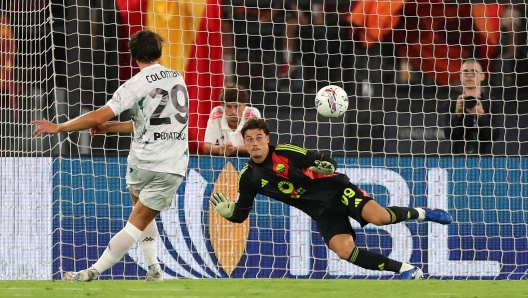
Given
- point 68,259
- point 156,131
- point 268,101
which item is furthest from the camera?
point 268,101

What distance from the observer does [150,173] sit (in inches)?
327

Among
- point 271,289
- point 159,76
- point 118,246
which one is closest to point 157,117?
point 159,76

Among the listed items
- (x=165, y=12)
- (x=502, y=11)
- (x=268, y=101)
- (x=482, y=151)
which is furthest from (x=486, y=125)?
(x=165, y=12)

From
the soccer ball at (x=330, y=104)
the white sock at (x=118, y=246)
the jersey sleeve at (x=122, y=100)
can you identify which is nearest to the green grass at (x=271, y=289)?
the white sock at (x=118, y=246)

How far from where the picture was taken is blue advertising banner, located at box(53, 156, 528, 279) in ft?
37.3

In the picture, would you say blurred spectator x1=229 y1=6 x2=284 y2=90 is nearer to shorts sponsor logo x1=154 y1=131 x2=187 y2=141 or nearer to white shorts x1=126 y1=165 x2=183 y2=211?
shorts sponsor logo x1=154 y1=131 x2=187 y2=141

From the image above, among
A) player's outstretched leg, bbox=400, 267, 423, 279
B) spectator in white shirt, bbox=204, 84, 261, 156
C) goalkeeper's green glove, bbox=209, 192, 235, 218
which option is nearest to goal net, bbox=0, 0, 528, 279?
spectator in white shirt, bbox=204, 84, 261, 156

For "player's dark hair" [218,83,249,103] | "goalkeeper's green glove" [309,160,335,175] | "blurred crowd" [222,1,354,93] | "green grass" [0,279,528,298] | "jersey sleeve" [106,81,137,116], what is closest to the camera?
Result: "jersey sleeve" [106,81,137,116]

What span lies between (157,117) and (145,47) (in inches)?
20.3

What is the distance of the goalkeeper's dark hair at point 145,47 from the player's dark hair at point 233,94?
117 inches

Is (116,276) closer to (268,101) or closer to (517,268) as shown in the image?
(268,101)

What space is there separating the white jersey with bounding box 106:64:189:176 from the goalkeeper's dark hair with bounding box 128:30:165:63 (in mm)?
79

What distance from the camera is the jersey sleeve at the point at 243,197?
30.9 feet

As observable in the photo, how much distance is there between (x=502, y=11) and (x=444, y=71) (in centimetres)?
91
